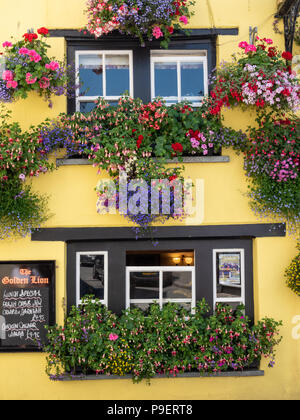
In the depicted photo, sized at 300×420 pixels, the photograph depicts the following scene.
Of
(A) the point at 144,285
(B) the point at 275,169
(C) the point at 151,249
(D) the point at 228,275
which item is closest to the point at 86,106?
(C) the point at 151,249

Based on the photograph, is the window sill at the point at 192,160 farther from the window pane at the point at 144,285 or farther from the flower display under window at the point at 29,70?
the window pane at the point at 144,285

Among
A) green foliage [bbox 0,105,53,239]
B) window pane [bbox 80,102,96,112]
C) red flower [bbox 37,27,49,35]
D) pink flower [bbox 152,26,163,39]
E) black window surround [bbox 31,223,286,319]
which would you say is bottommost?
black window surround [bbox 31,223,286,319]

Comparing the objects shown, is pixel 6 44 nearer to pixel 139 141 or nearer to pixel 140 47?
pixel 140 47

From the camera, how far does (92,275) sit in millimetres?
7012

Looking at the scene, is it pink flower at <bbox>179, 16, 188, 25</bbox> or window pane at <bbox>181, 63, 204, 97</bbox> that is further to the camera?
window pane at <bbox>181, 63, 204, 97</bbox>

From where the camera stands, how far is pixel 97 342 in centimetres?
639

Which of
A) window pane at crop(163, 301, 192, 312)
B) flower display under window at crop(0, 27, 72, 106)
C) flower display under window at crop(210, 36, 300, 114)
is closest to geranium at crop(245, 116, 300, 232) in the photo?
flower display under window at crop(210, 36, 300, 114)

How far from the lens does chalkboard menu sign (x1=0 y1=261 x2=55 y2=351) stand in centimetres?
676

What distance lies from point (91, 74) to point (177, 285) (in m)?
3.38

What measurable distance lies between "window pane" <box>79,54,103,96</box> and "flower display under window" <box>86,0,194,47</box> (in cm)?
52

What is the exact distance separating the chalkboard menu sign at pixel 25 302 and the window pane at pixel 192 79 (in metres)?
3.22

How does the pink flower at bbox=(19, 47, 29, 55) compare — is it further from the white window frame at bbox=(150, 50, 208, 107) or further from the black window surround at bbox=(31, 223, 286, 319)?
the black window surround at bbox=(31, 223, 286, 319)
